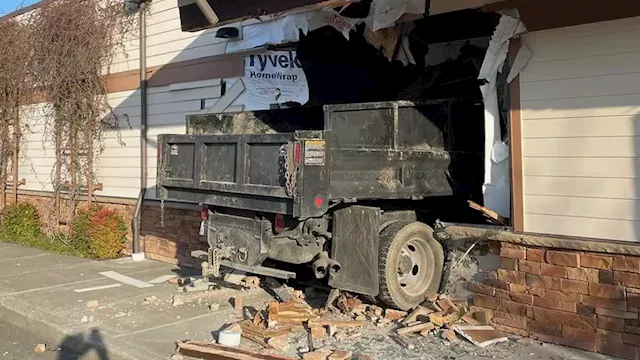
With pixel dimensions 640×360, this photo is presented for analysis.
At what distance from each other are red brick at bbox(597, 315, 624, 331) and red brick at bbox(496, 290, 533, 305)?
0.64m

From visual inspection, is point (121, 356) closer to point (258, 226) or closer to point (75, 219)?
point (258, 226)

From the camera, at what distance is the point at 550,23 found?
5527mm

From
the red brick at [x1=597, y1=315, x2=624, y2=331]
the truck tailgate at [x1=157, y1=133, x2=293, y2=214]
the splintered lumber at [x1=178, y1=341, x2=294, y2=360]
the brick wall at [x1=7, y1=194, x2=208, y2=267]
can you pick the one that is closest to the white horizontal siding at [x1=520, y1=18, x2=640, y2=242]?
→ the red brick at [x1=597, y1=315, x2=624, y2=331]

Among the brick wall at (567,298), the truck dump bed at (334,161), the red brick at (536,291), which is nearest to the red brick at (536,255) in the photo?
the brick wall at (567,298)

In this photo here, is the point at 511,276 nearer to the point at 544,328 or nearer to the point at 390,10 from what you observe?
the point at 544,328

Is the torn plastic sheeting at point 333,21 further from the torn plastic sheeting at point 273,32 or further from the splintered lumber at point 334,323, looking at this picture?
the splintered lumber at point 334,323

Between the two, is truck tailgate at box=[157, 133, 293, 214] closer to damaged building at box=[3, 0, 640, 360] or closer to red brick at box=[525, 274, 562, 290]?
damaged building at box=[3, 0, 640, 360]

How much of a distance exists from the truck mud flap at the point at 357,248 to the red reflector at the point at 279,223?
55 centimetres

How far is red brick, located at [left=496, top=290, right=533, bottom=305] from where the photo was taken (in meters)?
5.73

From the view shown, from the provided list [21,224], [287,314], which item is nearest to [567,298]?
[287,314]

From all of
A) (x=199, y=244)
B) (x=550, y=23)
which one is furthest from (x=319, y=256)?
(x=199, y=244)

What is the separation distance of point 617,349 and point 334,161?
2.94 m

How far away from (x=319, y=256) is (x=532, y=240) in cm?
213

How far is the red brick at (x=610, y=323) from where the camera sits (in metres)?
5.16
